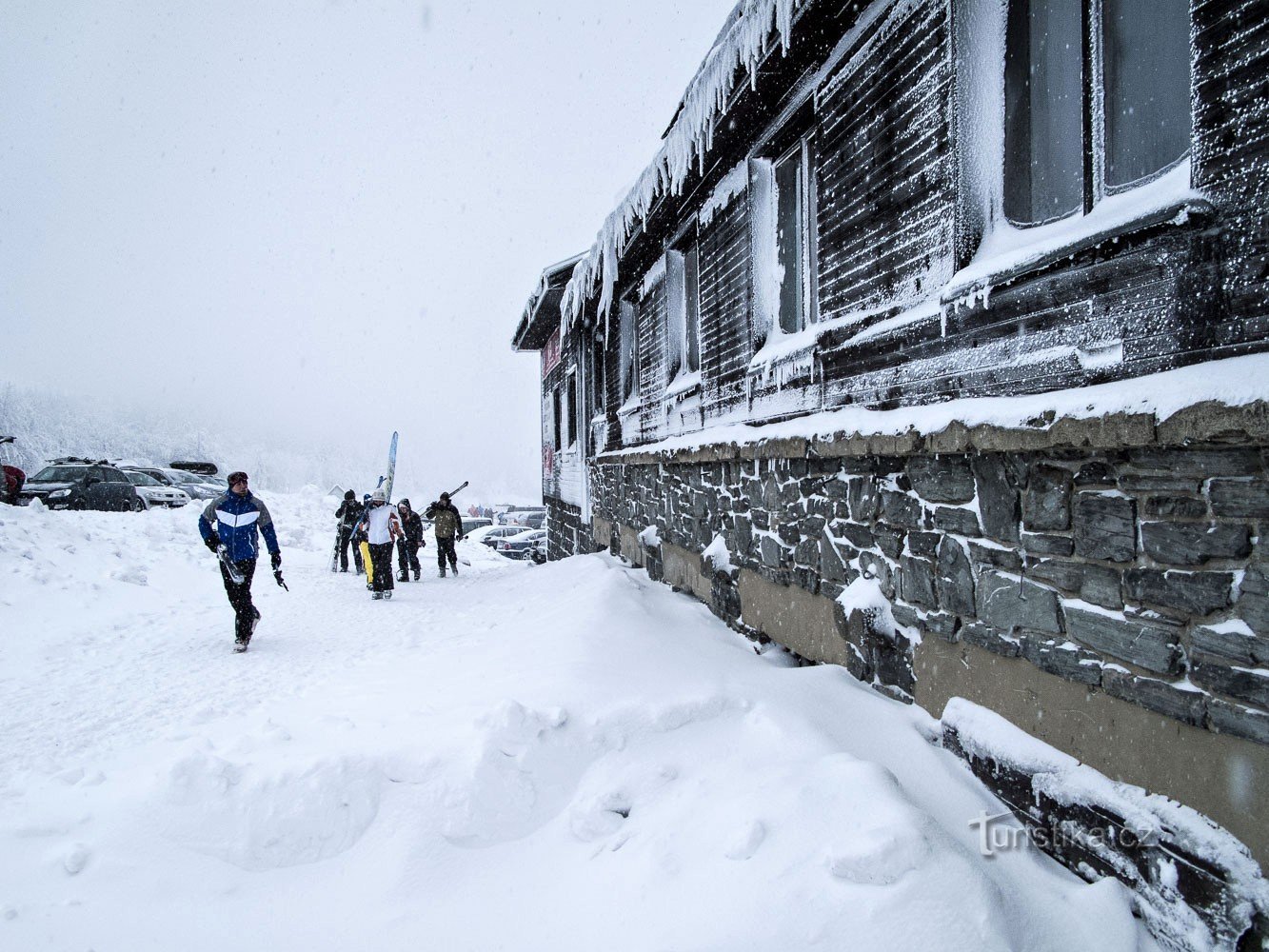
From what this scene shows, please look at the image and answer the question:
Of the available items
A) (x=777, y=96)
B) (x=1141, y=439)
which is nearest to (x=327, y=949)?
(x=1141, y=439)

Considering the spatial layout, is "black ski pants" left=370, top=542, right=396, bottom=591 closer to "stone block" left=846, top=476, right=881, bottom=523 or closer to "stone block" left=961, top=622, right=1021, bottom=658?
"stone block" left=846, top=476, right=881, bottom=523

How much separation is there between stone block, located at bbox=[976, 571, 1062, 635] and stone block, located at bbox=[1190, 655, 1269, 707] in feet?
1.71

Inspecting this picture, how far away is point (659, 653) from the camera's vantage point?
4359mm

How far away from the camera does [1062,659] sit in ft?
8.18

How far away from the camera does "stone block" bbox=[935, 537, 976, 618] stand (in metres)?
2.97

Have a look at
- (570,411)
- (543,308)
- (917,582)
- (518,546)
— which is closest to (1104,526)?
(917,582)

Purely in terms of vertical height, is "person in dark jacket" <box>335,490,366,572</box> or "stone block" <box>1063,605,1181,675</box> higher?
"stone block" <box>1063,605,1181,675</box>

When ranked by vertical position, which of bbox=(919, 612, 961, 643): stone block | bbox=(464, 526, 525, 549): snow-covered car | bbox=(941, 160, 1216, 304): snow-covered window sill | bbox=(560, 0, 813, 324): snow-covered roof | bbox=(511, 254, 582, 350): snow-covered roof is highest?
bbox=(511, 254, 582, 350): snow-covered roof

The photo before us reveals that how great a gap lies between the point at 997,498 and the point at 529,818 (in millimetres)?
2535

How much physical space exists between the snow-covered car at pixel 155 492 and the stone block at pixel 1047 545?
23509 mm

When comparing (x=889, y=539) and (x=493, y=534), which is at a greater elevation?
(x=889, y=539)

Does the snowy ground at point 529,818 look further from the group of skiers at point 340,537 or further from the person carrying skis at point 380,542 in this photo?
the person carrying skis at point 380,542

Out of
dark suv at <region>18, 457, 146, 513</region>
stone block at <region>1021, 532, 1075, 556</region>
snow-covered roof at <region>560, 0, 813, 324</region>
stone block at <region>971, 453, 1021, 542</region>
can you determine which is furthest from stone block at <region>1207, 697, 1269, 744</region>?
dark suv at <region>18, 457, 146, 513</region>

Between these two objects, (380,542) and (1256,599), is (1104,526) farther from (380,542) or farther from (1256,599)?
(380,542)
